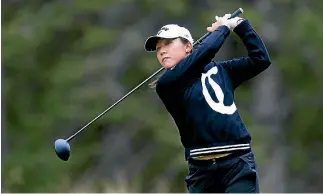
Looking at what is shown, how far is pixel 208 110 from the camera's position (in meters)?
5.39

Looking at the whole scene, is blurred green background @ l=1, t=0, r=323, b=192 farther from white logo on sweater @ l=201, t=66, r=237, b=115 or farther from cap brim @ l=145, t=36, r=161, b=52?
white logo on sweater @ l=201, t=66, r=237, b=115

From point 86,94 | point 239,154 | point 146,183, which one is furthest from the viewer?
point 86,94

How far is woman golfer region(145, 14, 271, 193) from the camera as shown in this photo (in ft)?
17.7

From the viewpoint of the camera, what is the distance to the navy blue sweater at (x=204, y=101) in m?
5.39

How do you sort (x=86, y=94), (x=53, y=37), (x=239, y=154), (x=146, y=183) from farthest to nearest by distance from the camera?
(x=53, y=37) < (x=86, y=94) < (x=146, y=183) < (x=239, y=154)

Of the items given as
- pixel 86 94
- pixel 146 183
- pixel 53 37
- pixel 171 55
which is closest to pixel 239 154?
pixel 171 55

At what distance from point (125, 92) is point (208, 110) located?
1267 centimetres

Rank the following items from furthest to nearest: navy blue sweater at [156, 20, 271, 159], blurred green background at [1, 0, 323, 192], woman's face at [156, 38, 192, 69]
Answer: blurred green background at [1, 0, 323, 192] < woman's face at [156, 38, 192, 69] < navy blue sweater at [156, 20, 271, 159]

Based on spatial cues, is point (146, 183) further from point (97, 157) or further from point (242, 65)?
point (242, 65)

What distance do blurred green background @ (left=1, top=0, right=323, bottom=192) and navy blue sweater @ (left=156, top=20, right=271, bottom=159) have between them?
11042 millimetres

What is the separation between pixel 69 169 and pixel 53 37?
2.47 metres

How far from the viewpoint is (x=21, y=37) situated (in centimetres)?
1816

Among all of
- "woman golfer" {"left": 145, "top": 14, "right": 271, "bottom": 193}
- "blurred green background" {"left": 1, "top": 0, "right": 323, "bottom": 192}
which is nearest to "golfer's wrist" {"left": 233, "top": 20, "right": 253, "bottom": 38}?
"woman golfer" {"left": 145, "top": 14, "right": 271, "bottom": 193}

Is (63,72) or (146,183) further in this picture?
(63,72)
